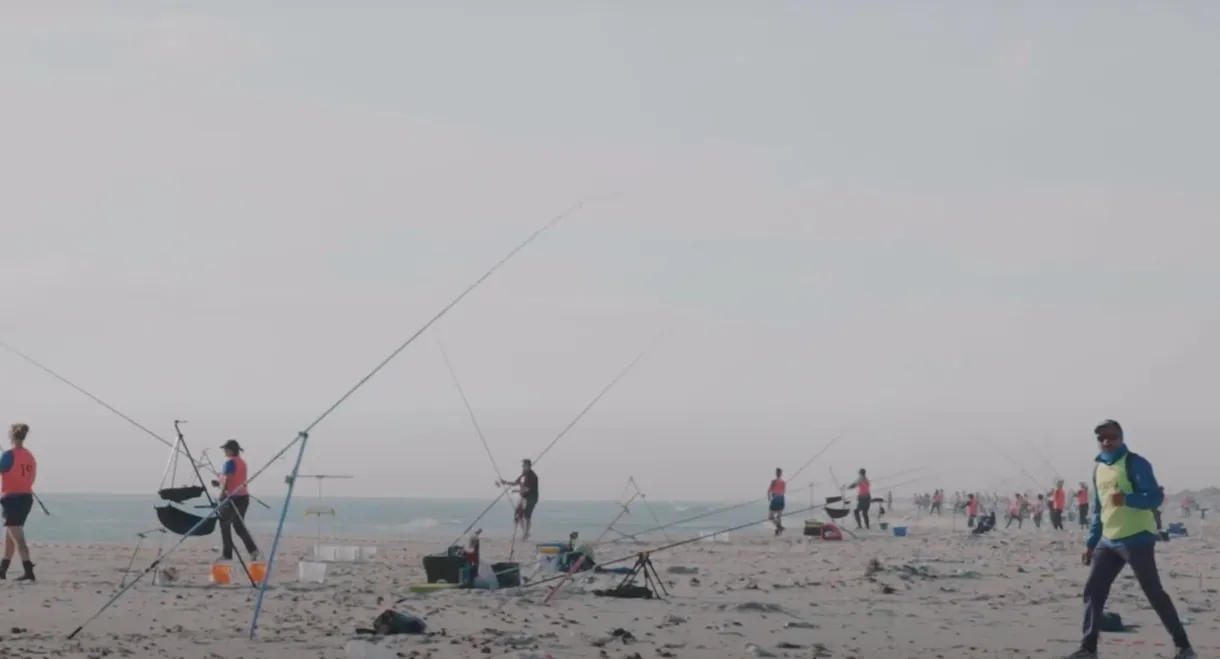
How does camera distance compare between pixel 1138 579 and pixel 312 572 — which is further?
pixel 312 572

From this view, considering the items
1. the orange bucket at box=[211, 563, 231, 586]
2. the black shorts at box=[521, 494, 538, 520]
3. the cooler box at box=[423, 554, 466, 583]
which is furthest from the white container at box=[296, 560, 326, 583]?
the black shorts at box=[521, 494, 538, 520]

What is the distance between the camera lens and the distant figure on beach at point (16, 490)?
40.4 feet

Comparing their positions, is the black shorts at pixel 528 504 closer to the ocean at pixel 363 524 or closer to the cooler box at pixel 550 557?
the ocean at pixel 363 524

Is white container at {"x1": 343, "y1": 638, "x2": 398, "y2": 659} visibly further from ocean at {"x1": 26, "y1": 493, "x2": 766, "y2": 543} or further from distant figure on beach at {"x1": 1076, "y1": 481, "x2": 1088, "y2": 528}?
distant figure on beach at {"x1": 1076, "y1": 481, "x2": 1088, "y2": 528}

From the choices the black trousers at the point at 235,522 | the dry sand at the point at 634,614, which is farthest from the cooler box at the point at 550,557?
the black trousers at the point at 235,522

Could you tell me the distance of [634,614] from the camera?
10297mm

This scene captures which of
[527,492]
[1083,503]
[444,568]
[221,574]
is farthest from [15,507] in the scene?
[1083,503]

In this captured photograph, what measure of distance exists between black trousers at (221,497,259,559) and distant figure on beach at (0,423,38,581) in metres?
1.70

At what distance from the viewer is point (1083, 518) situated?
33.3 metres

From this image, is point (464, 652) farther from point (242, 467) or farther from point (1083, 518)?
point (1083, 518)

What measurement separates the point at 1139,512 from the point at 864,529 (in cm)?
2065

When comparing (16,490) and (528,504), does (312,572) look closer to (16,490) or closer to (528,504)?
(16,490)

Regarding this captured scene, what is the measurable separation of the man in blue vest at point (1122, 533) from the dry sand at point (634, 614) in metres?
0.38

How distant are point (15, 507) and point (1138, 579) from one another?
9302 mm
